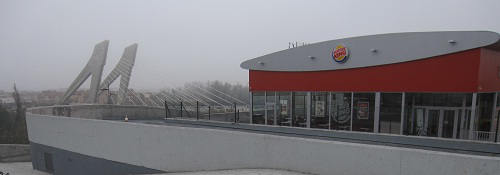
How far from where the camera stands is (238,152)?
7.29 m

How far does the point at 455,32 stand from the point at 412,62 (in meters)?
1.61

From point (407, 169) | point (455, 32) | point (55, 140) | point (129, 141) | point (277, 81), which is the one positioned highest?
point (455, 32)

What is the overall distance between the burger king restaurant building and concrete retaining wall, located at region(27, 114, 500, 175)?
A: 5.09 metres

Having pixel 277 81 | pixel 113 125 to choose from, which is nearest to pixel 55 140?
pixel 113 125

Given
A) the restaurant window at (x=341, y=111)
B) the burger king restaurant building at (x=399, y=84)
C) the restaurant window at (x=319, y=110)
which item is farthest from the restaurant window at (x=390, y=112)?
the restaurant window at (x=319, y=110)

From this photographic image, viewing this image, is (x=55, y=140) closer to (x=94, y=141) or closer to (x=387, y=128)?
(x=94, y=141)

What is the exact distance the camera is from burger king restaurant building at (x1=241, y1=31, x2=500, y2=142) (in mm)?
9094

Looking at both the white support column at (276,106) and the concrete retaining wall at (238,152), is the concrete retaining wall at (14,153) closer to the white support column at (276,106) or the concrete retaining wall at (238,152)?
the concrete retaining wall at (238,152)

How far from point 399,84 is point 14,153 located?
36492 mm

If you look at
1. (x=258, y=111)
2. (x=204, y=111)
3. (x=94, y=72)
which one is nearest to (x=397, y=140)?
(x=258, y=111)

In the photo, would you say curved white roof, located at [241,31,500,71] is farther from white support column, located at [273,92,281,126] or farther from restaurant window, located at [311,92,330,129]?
white support column, located at [273,92,281,126]

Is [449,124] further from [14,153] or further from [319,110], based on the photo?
[14,153]

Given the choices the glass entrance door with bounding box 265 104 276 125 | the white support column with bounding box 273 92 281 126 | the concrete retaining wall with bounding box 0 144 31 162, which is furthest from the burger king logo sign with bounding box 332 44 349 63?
the concrete retaining wall with bounding box 0 144 31 162

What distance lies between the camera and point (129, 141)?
386 inches
